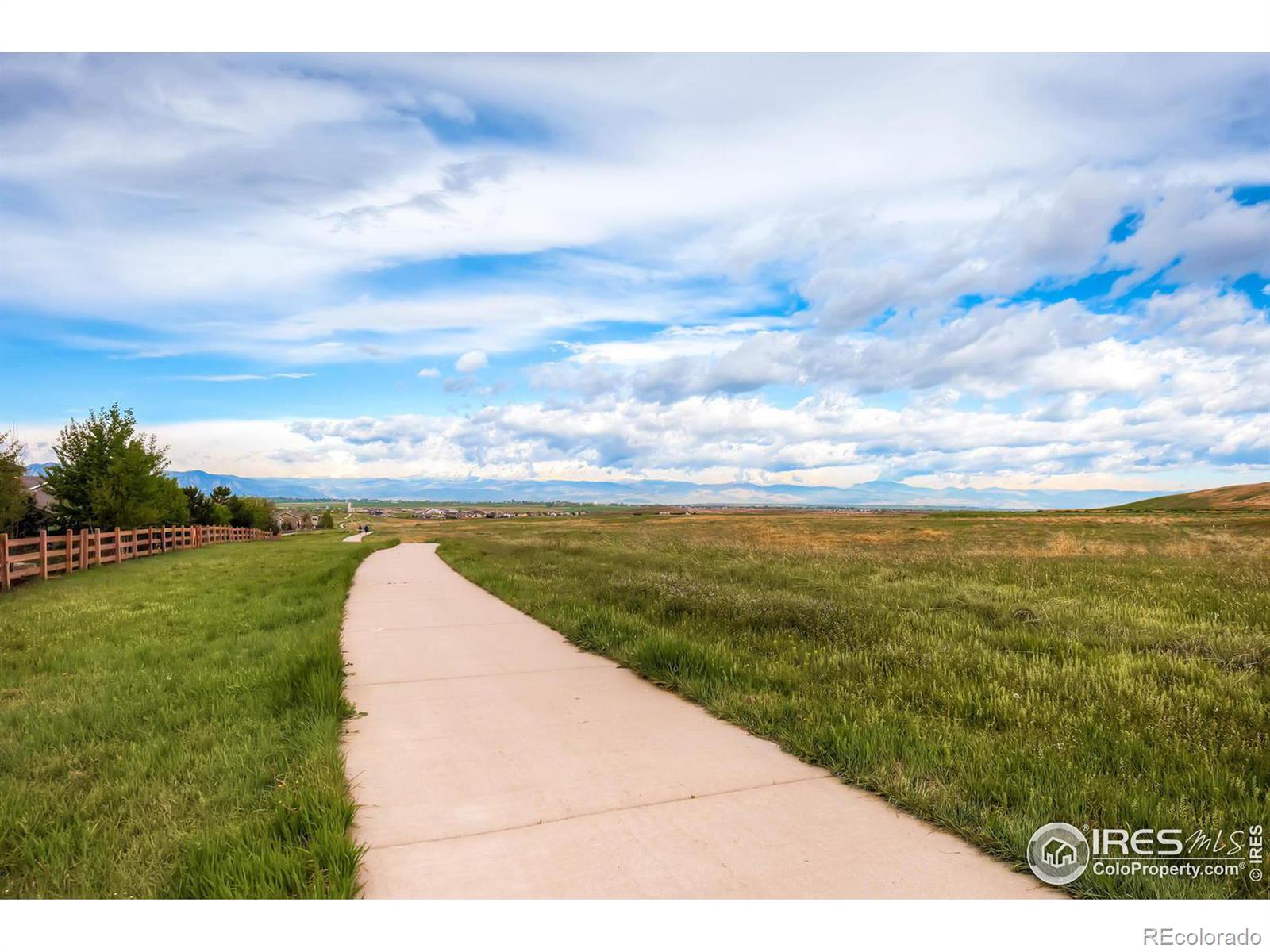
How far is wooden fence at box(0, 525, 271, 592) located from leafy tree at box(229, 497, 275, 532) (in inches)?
1718

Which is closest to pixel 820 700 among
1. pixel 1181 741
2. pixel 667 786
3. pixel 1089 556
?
pixel 667 786

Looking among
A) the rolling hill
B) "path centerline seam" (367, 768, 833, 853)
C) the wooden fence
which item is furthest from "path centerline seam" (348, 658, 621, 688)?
the rolling hill

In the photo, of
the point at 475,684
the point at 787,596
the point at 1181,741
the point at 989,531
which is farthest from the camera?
the point at 989,531

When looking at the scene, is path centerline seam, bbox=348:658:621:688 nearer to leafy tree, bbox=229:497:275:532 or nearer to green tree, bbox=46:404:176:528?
green tree, bbox=46:404:176:528

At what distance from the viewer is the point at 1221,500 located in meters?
81.8

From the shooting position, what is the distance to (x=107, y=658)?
830 centimetres

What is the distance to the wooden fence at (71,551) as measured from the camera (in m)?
17.6

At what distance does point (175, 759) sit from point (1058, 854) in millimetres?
5430

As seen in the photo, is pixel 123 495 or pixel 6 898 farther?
pixel 123 495

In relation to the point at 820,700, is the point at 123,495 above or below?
Result: above

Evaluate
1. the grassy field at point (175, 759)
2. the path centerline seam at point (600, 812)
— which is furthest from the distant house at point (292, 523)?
the path centerline seam at point (600, 812)

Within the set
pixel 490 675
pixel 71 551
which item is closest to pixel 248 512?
pixel 71 551

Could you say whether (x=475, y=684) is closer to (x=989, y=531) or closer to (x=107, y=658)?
(x=107, y=658)

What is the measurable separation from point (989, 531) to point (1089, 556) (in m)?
23.0
